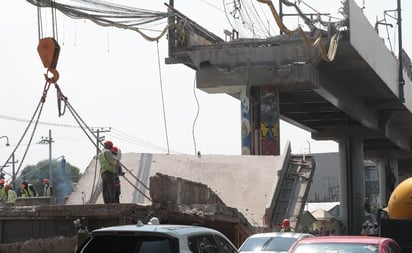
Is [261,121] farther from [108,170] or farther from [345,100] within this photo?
[108,170]

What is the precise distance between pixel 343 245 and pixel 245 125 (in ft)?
87.9

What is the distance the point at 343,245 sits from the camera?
10453 mm

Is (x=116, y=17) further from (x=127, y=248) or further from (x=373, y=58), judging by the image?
(x=373, y=58)

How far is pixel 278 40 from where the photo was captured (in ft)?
117

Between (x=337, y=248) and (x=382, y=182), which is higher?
(x=337, y=248)

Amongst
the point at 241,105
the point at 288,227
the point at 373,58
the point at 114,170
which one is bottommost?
the point at 288,227

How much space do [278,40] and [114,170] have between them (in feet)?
65.8

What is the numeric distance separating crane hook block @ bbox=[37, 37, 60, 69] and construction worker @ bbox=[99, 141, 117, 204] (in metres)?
2.74

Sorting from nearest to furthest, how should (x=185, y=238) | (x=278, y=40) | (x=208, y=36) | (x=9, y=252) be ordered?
(x=185, y=238), (x=9, y=252), (x=278, y=40), (x=208, y=36)

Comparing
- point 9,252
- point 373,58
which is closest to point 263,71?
point 373,58

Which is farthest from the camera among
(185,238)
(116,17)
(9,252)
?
(116,17)

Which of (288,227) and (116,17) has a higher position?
(116,17)

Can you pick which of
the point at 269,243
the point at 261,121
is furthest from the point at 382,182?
the point at 269,243

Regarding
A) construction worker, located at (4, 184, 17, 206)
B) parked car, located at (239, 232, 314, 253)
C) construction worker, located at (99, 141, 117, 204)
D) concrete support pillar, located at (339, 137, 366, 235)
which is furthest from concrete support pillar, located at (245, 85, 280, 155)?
construction worker, located at (99, 141, 117, 204)
